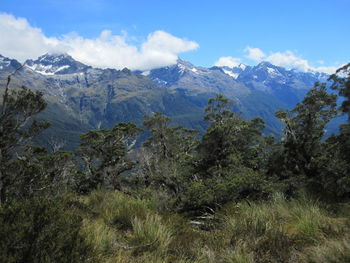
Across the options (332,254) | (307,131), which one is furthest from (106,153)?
(332,254)

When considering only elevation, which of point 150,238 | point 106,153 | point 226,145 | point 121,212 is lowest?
point 106,153

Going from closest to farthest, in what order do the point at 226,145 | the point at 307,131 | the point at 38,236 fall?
the point at 38,236 → the point at 307,131 → the point at 226,145

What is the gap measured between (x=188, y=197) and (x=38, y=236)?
401 inches

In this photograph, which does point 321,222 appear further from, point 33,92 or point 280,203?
point 33,92

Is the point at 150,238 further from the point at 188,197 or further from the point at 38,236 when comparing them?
the point at 188,197

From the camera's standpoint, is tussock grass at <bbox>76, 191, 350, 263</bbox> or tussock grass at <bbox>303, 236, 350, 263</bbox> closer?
tussock grass at <bbox>303, 236, 350, 263</bbox>

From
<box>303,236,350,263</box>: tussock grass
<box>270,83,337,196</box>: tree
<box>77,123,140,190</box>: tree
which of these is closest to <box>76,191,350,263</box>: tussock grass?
<box>303,236,350,263</box>: tussock grass

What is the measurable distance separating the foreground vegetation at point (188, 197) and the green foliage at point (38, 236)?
0.01 metres

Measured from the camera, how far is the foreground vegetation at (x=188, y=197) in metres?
4.40

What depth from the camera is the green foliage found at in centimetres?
358

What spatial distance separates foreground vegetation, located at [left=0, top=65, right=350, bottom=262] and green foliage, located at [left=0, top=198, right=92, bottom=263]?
0.05 feet

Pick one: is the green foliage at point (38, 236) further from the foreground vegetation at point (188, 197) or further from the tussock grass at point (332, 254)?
the tussock grass at point (332, 254)

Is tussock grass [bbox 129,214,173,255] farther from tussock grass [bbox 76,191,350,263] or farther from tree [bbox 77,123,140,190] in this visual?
tree [bbox 77,123,140,190]

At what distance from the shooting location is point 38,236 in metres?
3.84
